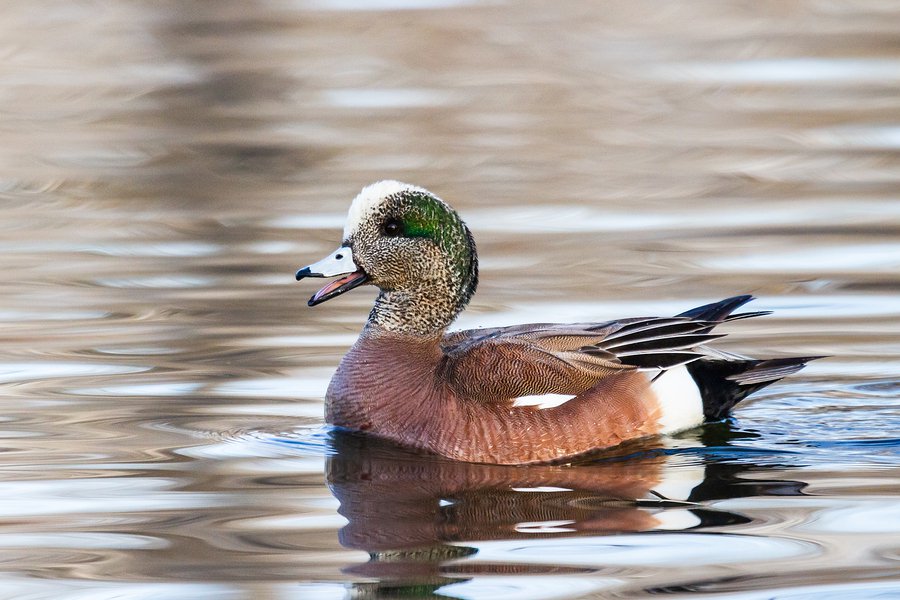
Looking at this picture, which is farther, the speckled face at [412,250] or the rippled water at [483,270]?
the speckled face at [412,250]

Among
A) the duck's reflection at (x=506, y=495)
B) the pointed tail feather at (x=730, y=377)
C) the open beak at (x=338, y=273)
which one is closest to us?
the duck's reflection at (x=506, y=495)

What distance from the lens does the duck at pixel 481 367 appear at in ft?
19.5

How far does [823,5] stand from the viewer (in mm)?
17469

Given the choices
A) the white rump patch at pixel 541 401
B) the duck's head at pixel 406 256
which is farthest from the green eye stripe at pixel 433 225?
the white rump patch at pixel 541 401

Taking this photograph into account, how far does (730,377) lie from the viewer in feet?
20.9

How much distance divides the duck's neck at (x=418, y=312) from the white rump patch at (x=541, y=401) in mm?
510

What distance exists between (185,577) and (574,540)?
114 cm

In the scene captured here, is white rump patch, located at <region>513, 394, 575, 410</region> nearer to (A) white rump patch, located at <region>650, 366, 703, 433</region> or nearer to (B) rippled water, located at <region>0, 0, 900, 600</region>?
(B) rippled water, located at <region>0, 0, 900, 600</region>

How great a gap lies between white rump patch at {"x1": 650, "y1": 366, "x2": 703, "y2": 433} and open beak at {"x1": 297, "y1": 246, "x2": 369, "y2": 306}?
47.6 inches

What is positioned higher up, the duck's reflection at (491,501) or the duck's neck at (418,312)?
the duck's neck at (418,312)

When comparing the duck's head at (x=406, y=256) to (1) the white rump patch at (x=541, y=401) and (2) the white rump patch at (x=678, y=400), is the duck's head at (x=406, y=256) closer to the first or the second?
(1) the white rump patch at (x=541, y=401)

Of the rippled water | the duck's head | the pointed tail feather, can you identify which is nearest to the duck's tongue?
the duck's head

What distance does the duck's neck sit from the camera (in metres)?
6.31

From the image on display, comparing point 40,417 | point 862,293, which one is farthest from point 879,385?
point 40,417
